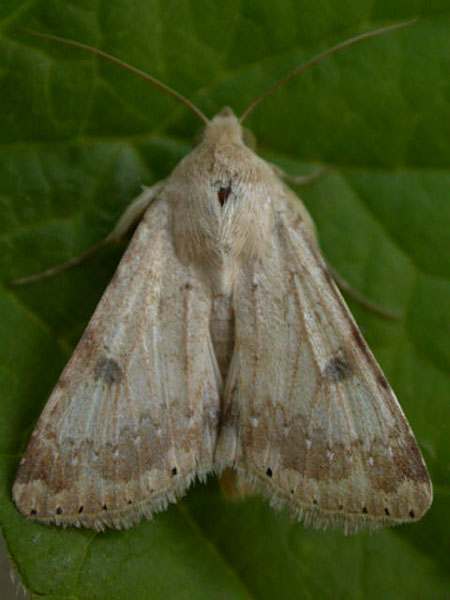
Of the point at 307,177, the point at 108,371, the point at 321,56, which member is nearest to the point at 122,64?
the point at 321,56

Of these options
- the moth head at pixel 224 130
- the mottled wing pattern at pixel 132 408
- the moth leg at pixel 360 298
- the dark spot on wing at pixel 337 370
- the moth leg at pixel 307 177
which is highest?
the moth head at pixel 224 130

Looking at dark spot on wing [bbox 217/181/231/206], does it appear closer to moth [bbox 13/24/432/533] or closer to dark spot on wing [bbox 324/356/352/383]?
moth [bbox 13/24/432/533]

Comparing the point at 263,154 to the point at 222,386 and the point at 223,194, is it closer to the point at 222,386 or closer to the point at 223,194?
the point at 223,194

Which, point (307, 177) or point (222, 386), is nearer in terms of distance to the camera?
point (222, 386)

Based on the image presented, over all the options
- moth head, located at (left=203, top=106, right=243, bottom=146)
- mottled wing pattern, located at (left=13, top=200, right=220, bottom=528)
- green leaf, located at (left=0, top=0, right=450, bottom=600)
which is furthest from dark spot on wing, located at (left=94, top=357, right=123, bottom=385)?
moth head, located at (left=203, top=106, right=243, bottom=146)

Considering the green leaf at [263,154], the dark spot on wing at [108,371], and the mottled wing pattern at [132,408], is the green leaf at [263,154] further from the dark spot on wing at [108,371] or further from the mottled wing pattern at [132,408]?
the dark spot on wing at [108,371]

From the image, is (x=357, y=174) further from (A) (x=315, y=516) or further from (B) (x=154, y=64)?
(A) (x=315, y=516)

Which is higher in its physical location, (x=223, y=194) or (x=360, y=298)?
(x=223, y=194)

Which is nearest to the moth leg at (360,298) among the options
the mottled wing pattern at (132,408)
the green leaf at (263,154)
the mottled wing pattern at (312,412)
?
the green leaf at (263,154)
